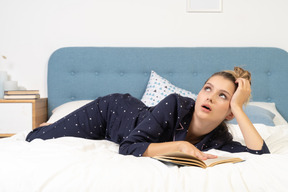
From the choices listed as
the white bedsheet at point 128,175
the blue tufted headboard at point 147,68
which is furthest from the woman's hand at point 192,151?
the blue tufted headboard at point 147,68

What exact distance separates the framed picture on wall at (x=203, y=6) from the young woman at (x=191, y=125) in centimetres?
150

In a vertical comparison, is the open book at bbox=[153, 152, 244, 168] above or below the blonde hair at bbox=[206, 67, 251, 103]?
below

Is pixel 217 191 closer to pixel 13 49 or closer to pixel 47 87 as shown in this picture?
pixel 47 87

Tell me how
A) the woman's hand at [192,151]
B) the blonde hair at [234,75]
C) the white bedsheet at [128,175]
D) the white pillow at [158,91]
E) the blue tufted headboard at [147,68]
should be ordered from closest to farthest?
the white bedsheet at [128,175]
the woman's hand at [192,151]
the blonde hair at [234,75]
the white pillow at [158,91]
the blue tufted headboard at [147,68]

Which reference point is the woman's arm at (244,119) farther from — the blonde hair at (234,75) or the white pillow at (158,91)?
the white pillow at (158,91)

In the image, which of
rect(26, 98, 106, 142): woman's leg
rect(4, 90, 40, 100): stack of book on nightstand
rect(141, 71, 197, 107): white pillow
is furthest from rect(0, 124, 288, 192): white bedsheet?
rect(4, 90, 40, 100): stack of book on nightstand

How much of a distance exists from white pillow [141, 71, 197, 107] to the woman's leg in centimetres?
75

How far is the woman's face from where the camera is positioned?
129cm

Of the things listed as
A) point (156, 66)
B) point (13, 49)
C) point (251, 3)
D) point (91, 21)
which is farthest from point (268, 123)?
point (13, 49)

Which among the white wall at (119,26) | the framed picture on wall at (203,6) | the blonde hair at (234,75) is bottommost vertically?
the blonde hair at (234,75)

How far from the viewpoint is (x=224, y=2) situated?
2.80m

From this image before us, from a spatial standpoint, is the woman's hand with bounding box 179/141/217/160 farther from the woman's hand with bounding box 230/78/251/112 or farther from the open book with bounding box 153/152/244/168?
the woman's hand with bounding box 230/78/251/112

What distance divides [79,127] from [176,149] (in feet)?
2.28

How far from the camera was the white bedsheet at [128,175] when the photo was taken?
2.87 ft
